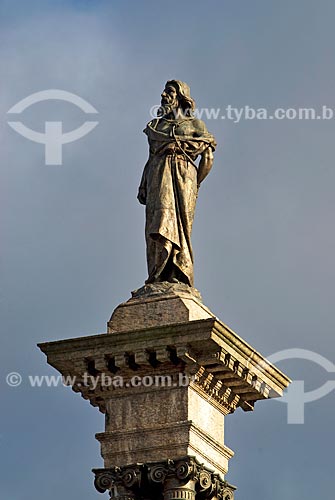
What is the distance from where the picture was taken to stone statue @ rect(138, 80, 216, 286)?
80.3 feet

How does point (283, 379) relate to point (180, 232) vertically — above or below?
below

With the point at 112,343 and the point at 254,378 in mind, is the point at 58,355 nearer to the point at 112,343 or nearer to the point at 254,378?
the point at 112,343

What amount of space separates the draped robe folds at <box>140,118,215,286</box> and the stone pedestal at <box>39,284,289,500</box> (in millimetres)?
455

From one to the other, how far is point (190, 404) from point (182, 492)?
1.33 m

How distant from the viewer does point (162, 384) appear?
23.5m

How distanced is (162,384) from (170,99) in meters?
4.86

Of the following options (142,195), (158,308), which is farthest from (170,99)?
(158,308)

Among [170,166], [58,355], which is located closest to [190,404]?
[58,355]

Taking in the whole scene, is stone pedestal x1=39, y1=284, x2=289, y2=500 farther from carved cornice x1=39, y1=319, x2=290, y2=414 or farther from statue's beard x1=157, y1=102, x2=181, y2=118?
statue's beard x1=157, y1=102, x2=181, y2=118

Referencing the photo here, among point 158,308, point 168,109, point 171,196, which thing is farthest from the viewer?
point 168,109

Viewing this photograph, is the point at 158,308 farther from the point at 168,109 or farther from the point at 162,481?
the point at 168,109

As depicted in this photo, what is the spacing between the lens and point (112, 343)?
23.4m

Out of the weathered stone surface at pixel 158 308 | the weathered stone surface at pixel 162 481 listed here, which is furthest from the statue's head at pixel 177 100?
the weathered stone surface at pixel 162 481

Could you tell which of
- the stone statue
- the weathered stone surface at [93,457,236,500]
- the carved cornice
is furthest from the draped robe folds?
the weathered stone surface at [93,457,236,500]
